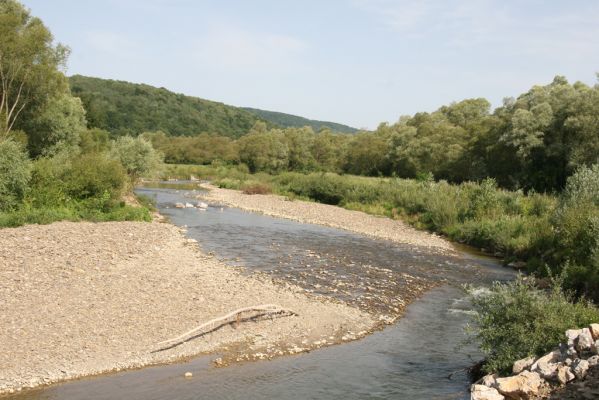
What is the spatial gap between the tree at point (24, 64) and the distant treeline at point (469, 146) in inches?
1470

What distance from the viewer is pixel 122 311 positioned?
15422 millimetres

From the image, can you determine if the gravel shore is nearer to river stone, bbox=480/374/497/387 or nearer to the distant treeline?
the distant treeline

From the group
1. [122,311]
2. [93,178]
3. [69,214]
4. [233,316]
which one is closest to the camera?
[122,311]

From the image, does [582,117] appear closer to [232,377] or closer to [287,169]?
[232,377]

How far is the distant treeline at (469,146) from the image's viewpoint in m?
46.3

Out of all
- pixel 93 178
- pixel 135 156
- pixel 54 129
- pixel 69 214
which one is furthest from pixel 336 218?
pixel 54 129

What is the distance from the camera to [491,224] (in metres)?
35.5

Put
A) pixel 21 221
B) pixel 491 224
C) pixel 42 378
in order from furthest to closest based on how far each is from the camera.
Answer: pixel 491 224, pixel 21 221, pixel 42 378

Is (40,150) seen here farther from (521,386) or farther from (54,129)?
(521,386)

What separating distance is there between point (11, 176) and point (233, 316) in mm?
19688

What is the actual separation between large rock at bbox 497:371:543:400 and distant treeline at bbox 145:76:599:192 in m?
36.6

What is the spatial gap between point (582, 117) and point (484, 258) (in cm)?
2040

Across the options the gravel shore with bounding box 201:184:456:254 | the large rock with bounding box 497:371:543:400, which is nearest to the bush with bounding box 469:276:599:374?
the large rock with bounding box 497:371:543:400

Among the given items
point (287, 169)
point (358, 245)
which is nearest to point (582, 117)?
point (358, 245)
